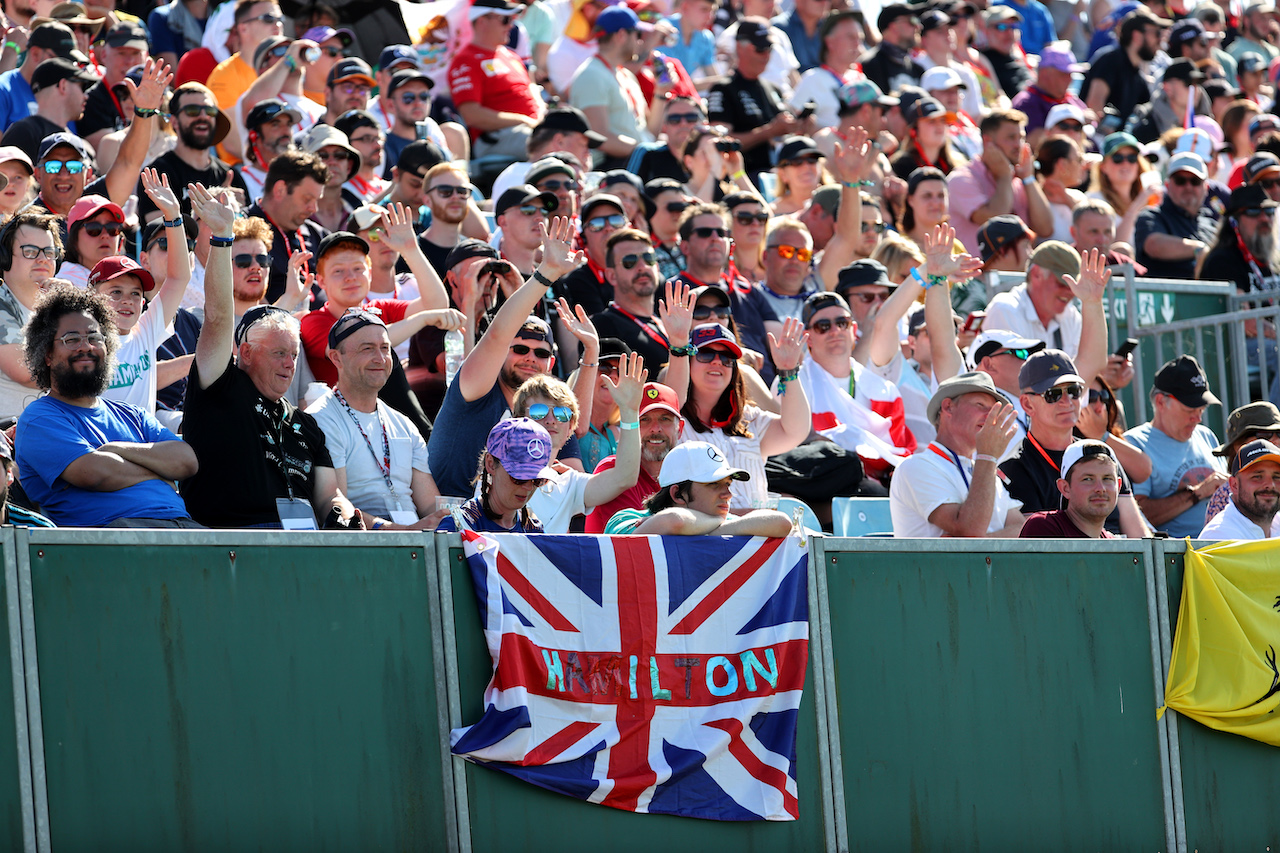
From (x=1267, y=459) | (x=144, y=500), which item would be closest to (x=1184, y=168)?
(x=1267, y=459)

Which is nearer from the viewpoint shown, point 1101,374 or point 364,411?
point 364,411

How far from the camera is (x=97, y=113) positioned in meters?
10.8

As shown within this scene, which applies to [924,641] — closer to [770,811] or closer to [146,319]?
[770,811]

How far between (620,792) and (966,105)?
11934 millimetres

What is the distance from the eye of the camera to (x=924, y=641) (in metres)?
6.50

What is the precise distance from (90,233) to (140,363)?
3.88 ft

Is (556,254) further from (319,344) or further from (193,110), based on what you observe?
(193,110)

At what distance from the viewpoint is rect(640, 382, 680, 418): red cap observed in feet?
25.0

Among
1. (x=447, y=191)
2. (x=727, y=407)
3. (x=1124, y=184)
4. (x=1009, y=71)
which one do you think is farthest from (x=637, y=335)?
(x=1009, y=71)

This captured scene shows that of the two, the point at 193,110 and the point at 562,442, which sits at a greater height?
the point at 193,110

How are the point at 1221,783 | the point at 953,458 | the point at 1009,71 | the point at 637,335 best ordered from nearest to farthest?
the point at 1221,783, the point at 953,458, the point at 637,335, the point at 1009,71

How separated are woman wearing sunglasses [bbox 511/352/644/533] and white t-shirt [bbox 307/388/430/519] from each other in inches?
22.3

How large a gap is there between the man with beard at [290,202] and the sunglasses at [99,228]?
3.48 ft

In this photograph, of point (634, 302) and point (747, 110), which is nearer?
point (634, 302)
